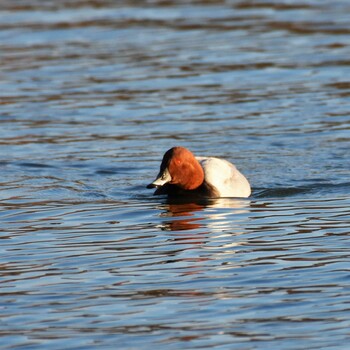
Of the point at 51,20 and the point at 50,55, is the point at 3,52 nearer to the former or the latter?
the point at 50,55

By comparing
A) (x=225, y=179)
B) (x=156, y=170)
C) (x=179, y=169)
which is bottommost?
(x=156, y=170)

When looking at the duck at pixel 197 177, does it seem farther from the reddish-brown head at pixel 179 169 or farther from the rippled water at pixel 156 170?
the rippled water at pixel 156 170

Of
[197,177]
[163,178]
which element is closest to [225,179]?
[197,177]

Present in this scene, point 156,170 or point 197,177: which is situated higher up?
point 197,177

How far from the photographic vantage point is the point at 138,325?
25.4 feet

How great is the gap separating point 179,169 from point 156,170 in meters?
1.79

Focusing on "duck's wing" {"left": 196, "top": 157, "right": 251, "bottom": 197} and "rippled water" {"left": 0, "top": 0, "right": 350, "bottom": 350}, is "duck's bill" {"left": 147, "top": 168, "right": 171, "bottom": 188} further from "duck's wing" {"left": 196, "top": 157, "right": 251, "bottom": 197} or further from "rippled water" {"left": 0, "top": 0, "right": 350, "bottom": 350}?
"duck's wing" {"left": 196, "top": 157, "right": 251, "bottom": 197}

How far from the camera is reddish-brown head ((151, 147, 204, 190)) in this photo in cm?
1262

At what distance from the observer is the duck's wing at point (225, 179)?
12.8 meters

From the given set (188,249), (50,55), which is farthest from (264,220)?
(50,55)

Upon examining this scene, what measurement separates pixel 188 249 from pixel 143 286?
141 centimetres

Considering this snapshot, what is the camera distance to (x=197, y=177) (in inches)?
504

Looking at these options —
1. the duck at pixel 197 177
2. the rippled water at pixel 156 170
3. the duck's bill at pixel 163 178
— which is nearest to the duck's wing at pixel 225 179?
the duck at pixel 197 177

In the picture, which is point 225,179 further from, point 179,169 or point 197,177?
point 179,169
